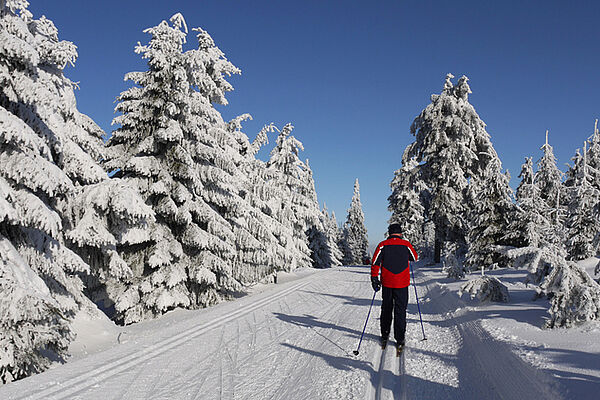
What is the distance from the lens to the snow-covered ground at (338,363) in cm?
450

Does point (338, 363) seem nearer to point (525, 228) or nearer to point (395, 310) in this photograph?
point (395, 310)

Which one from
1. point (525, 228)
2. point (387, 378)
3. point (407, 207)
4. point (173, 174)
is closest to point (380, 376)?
point (387, 378)

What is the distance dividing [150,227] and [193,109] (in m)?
4.55

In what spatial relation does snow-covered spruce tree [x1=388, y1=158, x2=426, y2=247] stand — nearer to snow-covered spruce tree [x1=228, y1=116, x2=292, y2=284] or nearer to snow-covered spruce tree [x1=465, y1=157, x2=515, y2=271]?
snow-covered spruce tree [x1=228, y1=116, x2=292, y2=284]

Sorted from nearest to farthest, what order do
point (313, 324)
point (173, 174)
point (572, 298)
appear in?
point (572, 298) < point (313, 324) < point (173, 174)

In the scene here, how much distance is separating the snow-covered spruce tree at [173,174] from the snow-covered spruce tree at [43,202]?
1.46m

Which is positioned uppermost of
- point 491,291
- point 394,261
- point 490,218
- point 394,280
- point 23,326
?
point 490,218

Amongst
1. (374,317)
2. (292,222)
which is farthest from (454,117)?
(374,317)

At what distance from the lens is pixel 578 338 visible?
5086mm

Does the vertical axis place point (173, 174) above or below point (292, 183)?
below

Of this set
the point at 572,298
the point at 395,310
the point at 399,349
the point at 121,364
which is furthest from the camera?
the point at 395,310

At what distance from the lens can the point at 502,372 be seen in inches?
187

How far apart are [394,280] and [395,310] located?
0.53 metres

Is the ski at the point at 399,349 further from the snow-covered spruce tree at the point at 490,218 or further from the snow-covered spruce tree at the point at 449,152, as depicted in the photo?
the snow-covered spruce tree at the point at 449,152
